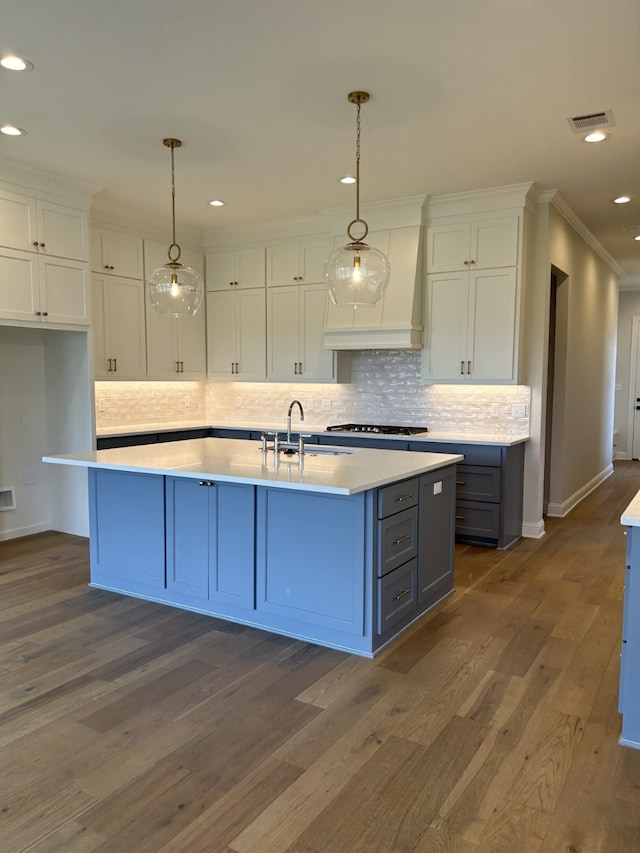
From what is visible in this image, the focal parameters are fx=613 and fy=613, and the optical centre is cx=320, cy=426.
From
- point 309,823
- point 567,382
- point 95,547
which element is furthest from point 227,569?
point 567,382

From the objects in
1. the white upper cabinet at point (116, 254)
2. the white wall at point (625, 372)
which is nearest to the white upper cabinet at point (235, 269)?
the white upper cabinet at point (116, 254)

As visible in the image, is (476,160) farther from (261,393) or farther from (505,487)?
(261,393)

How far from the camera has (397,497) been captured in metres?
3.13

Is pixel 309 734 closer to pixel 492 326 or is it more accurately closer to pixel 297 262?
pixel 492 326

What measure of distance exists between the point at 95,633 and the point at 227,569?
2.51 ft

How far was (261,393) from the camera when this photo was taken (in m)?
6.73

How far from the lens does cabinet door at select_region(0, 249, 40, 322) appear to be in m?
4.35

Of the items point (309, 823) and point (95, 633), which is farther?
point (95, 633)

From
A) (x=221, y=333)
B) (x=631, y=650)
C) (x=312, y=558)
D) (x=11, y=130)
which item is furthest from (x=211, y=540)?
(x=221, y=333)

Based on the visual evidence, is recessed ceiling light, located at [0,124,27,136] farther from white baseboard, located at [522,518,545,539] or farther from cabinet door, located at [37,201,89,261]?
white baseboard, located at [522,518,545,539]

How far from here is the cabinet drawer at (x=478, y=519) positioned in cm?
482

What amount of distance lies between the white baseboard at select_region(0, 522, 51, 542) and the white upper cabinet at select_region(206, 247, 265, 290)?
9.79 feet

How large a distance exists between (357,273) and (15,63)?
193 centimetres

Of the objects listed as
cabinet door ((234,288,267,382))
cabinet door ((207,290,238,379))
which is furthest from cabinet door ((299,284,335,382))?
cabinet door ((207,290,238,379))
